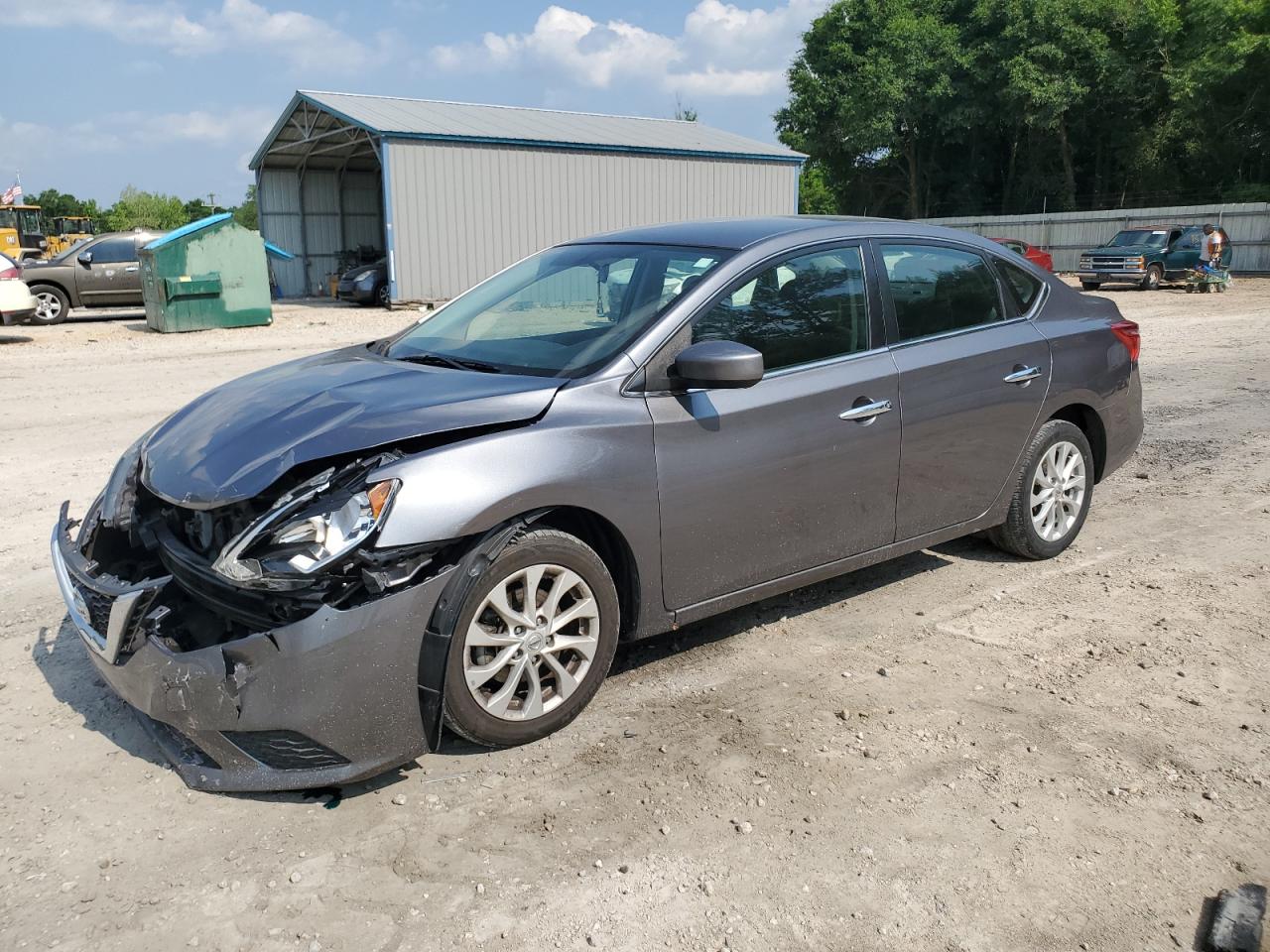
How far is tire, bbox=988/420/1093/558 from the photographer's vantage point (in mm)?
5133

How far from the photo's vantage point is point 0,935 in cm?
259

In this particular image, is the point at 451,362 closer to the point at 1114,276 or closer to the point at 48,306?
the point at 48,306

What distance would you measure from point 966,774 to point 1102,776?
428 millimetres

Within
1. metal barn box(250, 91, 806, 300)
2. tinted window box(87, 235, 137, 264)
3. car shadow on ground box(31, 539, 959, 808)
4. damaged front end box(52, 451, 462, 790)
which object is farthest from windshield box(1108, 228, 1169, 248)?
damaged front end box(52, 451, 462, 790)

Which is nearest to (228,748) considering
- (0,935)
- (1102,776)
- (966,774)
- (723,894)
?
(0,935)

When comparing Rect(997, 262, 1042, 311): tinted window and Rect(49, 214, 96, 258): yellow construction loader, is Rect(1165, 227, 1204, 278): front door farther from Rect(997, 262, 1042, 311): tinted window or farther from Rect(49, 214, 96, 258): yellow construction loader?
Rect(49, 214, 96, 258): yellow construction loader

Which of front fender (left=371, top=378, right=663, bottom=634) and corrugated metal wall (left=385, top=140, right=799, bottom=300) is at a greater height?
corrugated metal wall (left=385, top=140, right=799, bottom=300)

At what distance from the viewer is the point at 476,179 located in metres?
25.0

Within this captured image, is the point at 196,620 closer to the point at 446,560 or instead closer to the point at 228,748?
the point at 228,748

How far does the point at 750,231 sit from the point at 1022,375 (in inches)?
61.1

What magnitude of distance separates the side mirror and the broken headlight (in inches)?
44.9

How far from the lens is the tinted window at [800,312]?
4.05 m

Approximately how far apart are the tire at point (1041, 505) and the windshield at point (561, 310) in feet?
6.73

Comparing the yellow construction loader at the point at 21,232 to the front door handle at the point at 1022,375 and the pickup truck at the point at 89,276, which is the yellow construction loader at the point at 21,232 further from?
the front door handle at the point at 1022,375
